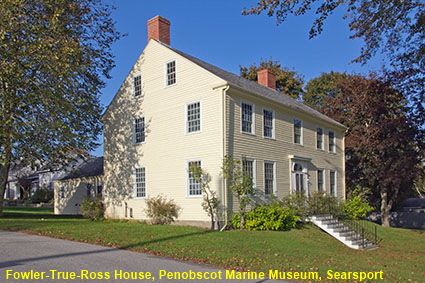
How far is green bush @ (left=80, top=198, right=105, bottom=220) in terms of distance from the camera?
21.5m

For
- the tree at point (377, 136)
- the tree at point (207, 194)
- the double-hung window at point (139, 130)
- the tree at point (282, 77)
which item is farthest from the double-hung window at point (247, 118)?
the tree at point (282, 77)

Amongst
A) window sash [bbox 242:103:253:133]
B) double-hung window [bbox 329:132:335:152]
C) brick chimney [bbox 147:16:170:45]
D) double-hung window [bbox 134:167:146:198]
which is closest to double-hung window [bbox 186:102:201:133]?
window sash [bbox 242:103:253:133]

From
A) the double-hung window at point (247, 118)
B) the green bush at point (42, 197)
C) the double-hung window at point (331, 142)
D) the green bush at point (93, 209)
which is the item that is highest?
the double-hung window at point (247, 118)

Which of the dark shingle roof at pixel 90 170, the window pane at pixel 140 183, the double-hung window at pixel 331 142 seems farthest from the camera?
the dark shingle roof at pixel 90 170

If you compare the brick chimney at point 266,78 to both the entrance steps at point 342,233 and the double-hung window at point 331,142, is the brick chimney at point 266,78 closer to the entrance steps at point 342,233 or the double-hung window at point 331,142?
the double-hung window at point 331,142

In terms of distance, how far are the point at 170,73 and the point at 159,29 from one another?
9.87ft

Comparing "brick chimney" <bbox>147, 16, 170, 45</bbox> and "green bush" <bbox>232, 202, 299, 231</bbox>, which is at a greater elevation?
"brick chimney" <bbox>147, 16, 170, 45</bbox>

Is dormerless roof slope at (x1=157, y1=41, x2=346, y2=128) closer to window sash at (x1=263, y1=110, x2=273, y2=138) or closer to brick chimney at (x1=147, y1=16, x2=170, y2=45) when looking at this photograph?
window sash at (x1=263, y1=110, x2=273, y2=138)

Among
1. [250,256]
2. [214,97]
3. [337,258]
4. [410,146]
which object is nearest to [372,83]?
[410,146]

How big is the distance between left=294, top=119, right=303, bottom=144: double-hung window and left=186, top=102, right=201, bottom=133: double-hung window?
21.5ft

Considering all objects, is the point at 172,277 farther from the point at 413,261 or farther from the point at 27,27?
the point at 27,27

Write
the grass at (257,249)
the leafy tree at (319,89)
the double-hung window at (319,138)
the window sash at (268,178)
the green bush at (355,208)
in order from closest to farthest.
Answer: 1. the grass at (257,249)
2. the window sash at (268,178)
3. the green bush at (355,208)
4. the double-hung window at (319,138)
5. the leafy tree at (319,89)

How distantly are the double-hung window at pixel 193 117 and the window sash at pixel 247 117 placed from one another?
202 centimetres

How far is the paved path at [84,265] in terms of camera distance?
25.3 feet
